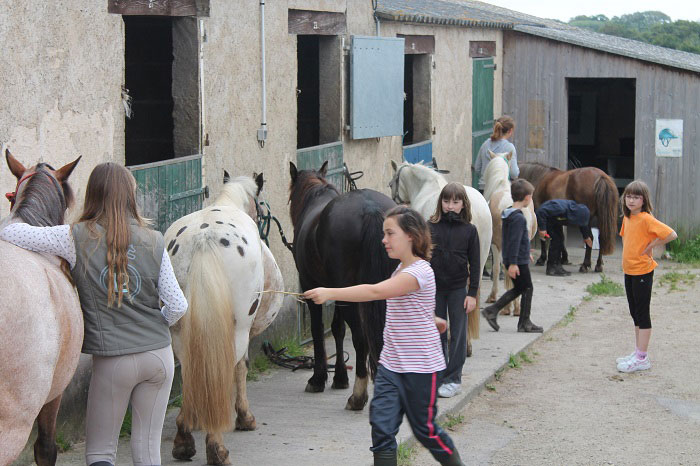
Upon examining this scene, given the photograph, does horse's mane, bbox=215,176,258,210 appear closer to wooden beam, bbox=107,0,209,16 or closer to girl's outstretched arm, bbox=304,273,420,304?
wooden beam, bbox=107,0,209,16

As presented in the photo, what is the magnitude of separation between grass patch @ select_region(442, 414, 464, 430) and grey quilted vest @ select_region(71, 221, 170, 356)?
2.86m

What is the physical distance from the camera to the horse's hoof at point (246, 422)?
594 centimetres

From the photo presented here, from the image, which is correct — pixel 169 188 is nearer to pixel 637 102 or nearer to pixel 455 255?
pixel 455 255

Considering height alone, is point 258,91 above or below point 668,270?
above

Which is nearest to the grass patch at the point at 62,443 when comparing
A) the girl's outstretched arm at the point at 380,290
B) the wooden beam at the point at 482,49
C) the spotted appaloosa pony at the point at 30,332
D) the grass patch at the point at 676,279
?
the spotted appaloosa pony at the point at 30,332

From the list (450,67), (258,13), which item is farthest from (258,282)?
(450,67)

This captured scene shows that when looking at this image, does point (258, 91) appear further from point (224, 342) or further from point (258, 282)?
point (224, 342)

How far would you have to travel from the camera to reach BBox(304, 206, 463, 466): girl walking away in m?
4.45

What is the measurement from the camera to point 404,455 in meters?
5.53

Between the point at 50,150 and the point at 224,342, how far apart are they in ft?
4.83

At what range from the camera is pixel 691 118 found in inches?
550

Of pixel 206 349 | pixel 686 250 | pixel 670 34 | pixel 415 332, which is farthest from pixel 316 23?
pixel 670 34

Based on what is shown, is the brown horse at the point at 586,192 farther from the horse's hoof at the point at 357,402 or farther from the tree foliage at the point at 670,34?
the tree foliage at the point at 670,34

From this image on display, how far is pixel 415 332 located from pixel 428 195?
150 inches
